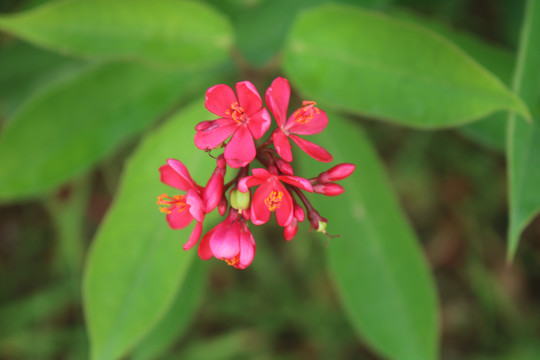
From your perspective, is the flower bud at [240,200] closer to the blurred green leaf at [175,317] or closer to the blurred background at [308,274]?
the blurred green leaf at [175,317]

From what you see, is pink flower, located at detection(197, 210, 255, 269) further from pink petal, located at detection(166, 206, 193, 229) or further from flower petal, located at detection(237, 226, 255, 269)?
pink petal, located at detection(166, 206, 193, 229)

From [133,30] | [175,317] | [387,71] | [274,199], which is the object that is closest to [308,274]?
[175,317]

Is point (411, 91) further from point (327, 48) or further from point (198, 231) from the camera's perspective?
point (198, 231)

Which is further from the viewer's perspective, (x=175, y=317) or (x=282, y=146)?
(x=175, y=317)

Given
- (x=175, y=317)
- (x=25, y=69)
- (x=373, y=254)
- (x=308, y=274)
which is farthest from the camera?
(x=308, y=274)

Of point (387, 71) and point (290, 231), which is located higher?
point (387, 71)

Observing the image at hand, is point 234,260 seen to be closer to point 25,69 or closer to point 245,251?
point 245,251

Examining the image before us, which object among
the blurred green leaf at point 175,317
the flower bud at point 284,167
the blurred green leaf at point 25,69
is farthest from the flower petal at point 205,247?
the blurred green leaf at point 25,69

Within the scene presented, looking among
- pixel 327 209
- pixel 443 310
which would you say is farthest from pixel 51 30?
pixel 443 310
